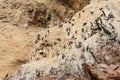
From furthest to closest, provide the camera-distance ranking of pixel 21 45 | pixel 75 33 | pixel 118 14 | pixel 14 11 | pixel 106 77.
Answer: pixel 14 11 → pixel 21 45 → pixel 75 33 → pixel 118 14 → pixel 106 77

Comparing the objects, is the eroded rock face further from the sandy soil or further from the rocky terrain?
the rocky terrain

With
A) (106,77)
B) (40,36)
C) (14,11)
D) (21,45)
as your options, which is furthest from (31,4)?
(106,77)

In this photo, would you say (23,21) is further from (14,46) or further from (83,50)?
(83,50)

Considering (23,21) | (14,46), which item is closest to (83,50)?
(14,46)

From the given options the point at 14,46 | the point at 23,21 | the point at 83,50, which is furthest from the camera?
the point at 23,21

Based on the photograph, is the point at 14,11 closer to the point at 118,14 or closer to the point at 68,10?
the point at 68,10

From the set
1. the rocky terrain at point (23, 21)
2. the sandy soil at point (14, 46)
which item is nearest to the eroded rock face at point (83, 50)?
the sandy soil at point (14, 46)
